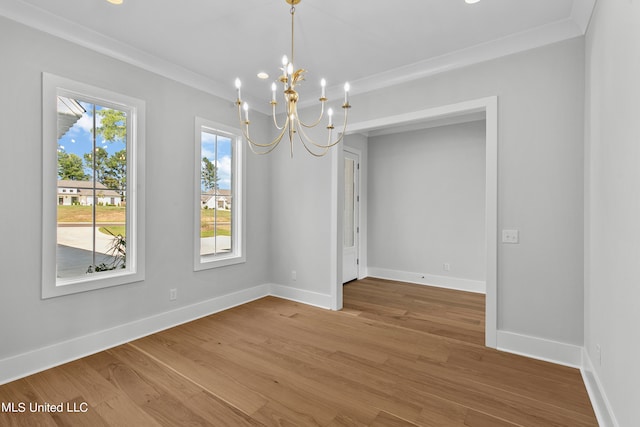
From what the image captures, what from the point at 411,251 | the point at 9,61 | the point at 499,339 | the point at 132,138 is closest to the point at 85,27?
the point at 9,61

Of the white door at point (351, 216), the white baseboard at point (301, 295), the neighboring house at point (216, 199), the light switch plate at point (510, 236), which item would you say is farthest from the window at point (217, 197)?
the light switch plate at point (510, 236)

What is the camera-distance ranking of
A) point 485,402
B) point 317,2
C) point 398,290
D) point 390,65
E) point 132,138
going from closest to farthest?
point 485,402 < point 317,2 < point 132,138 < point 390,65 < point 398,290

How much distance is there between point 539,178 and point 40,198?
164 inches

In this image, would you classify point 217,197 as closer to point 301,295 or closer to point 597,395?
point 301,295

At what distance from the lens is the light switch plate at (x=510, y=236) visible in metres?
2.80

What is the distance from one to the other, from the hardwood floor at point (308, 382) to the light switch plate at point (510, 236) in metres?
1.03

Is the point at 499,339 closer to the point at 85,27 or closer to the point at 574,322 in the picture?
the point at 574,322

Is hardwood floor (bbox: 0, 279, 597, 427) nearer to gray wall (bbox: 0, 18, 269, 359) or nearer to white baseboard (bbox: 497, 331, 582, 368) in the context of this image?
white baseboard (bbox: 497, 331, 582, 368)

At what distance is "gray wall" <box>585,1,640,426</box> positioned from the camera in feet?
4.69

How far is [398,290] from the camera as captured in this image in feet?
16.4

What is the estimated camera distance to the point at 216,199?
4016 mm

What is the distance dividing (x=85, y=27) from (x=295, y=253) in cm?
324

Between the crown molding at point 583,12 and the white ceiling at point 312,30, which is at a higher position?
the white ceiling at point 312,30

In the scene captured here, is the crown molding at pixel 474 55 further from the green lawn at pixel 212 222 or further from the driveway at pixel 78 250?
the driveway at pixel 78 250
